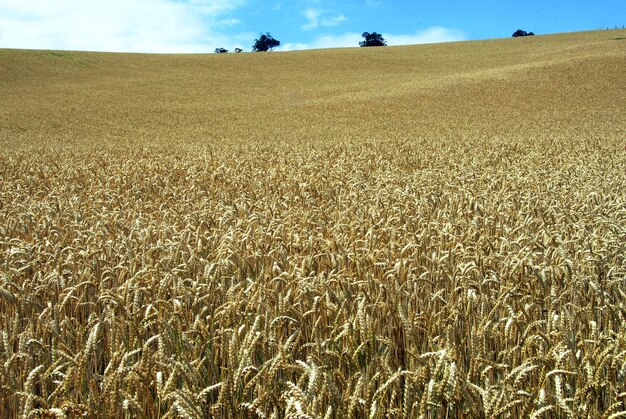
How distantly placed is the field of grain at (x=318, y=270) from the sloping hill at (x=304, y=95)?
576 mm

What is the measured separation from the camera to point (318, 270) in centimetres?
424

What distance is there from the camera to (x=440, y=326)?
9.80ft

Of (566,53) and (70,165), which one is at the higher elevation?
(566,53)

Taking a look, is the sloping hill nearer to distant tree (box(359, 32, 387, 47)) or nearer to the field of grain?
the field of grain

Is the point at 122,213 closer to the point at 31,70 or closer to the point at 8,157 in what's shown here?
the point at 8,157

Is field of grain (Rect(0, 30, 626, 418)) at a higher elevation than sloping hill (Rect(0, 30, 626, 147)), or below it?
below

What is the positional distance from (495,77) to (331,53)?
80.9 ft

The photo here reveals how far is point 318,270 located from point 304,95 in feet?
115

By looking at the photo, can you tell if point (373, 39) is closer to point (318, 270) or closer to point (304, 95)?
point (304, 95)

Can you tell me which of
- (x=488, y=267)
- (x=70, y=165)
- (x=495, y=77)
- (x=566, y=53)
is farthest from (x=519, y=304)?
(x=566, y=53)

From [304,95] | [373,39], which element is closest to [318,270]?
[304,95]

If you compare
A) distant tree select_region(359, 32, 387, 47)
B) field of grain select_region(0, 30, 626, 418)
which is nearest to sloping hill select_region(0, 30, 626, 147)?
field of grain select_region(0, 30, 626, 418)

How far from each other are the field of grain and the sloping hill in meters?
0.58

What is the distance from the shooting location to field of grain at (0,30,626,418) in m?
2.28
